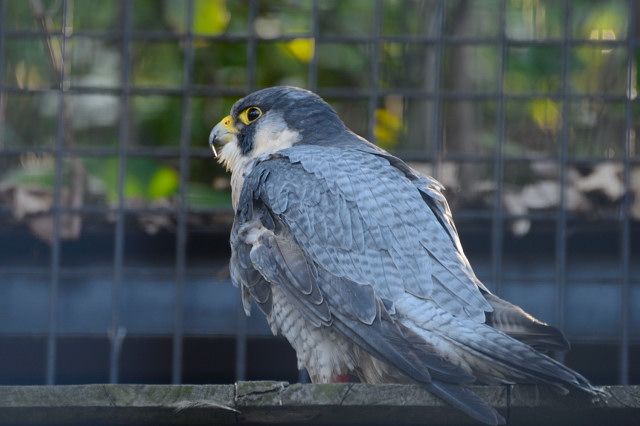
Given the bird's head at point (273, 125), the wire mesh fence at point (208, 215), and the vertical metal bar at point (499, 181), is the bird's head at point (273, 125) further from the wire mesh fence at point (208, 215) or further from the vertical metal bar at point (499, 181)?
the vertical metal bar at point (499, 181)

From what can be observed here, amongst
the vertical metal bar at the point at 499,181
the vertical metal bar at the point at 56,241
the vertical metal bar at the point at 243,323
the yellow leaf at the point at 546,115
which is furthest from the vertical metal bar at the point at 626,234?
the vertical metal bar at the point at 56,241

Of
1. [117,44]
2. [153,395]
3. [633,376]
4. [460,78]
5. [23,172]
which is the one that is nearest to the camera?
[153,395]

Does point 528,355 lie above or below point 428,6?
below

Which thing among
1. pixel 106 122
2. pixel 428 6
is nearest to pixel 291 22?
pixel 428 6

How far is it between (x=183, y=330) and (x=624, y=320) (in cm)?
159

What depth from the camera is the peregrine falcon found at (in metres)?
1.92

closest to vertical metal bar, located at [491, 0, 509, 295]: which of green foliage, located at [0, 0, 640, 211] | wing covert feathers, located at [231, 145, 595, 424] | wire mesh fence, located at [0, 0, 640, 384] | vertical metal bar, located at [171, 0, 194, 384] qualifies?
wire mesh fence, located at [0, 0, 640, 384]

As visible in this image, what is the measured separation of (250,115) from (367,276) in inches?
36.2

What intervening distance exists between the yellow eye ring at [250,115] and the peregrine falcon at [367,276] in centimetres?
22

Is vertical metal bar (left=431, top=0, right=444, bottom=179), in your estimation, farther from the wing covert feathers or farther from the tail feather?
the tail feather

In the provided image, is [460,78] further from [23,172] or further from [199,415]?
[199,415]

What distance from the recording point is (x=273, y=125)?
112 inches

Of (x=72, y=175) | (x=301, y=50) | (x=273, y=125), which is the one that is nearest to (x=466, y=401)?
(x=273, y=125)

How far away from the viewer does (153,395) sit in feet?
5.30
